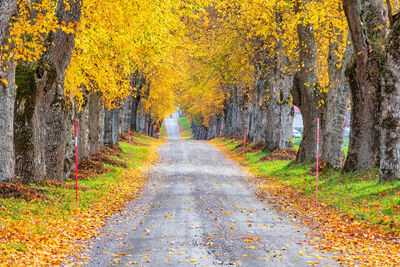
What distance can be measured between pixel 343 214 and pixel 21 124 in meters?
7.95

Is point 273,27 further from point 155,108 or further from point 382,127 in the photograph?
point 155,108

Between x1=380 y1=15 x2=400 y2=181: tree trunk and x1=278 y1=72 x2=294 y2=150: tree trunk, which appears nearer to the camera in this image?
x1=380 y1=15 x2=400 y2=181: tree trunk

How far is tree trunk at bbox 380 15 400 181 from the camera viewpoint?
43.7 feet

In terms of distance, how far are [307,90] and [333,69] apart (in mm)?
2298

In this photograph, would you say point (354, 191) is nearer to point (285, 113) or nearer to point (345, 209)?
point (345, 209)

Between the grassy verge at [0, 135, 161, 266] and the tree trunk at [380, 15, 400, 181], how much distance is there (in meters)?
6.87

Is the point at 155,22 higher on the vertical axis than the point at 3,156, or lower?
higher

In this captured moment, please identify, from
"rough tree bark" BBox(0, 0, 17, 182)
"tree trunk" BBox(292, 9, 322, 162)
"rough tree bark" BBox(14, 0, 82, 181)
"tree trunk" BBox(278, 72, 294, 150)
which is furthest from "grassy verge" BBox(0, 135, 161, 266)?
"tree trunk" BBox(278, 72, 294, 150)

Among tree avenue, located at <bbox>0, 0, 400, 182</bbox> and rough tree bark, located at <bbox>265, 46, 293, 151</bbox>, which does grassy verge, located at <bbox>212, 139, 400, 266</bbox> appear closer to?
tree avenue, located at <bbox>0, 0, 400, 182</bbox>

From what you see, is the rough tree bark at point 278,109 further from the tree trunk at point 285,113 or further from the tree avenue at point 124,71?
the tree avenue at point 124,71

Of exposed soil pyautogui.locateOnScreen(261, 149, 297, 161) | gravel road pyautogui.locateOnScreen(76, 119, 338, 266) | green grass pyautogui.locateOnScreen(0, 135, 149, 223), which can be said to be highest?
exposed soil pyautogui.locateOnScreen(261, 149, 297, 161)

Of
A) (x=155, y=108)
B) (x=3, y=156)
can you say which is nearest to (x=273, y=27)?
(x=3, y=156)

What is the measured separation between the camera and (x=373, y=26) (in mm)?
14859

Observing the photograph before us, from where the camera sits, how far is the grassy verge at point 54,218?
8.17 m
